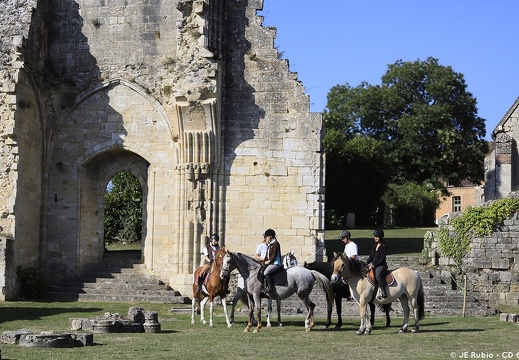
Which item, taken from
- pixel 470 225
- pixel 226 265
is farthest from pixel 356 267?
pixel 470 225

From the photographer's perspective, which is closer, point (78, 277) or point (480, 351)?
point (480, 351)

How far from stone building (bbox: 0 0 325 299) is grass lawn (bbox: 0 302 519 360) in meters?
4.73

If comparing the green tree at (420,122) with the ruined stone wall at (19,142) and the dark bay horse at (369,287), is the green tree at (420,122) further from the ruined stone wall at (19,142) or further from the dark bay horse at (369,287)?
the dark bay horse at (369,287)

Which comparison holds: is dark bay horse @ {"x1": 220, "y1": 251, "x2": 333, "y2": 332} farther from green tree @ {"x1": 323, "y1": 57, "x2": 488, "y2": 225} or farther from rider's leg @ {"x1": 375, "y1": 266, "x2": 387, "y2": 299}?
green tree @ {"x1": 323, "y1": 57, "x2": 488, "y2": 225}

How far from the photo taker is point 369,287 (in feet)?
58.4

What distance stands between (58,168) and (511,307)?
1277 cm

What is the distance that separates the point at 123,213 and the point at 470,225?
1642 cm

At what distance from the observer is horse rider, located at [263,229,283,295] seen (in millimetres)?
18703

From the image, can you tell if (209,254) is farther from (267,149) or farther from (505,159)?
(505,159)

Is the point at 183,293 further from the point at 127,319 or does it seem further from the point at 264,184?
the point at 127,319

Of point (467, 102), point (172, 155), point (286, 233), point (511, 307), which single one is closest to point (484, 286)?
point (511, 307)

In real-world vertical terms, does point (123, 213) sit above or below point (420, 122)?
below

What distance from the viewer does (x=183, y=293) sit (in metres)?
26.1

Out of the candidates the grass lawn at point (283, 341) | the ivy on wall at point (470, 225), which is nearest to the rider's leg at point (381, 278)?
the grass lawn at point (283, 341)
